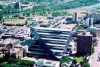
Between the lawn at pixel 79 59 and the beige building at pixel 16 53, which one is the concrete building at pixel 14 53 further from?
the lawn at pixel 79 59

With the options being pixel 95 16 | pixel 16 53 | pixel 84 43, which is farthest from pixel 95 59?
pixel 95 16

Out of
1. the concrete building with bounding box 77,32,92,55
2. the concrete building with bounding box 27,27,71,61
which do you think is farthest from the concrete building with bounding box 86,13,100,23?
the concrete building with bounding box 77,32,92,55

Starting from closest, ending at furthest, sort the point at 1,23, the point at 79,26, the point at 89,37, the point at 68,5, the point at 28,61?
the point at 28,61 < the point at 89,37 < the point at 79,26 < the point at 1,23 < the point at 68,5

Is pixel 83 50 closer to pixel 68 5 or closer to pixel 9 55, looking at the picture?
pixel 9 55

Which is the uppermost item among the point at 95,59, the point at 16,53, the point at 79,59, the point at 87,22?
the point at 87,22

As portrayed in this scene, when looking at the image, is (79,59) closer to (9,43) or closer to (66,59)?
(66,59)

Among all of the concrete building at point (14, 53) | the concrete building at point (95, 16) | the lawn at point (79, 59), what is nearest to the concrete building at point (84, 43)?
the lawn at point (79, 59)

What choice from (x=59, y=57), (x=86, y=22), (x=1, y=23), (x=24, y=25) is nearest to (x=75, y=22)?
(x=86, y=22)
